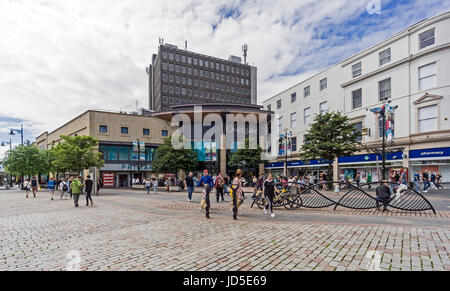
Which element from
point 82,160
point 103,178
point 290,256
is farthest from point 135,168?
point 290,256

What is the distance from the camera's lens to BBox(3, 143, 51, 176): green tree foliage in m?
34.4

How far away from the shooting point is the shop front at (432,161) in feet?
71.4

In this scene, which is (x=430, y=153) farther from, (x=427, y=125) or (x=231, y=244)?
(x=231, y=244)

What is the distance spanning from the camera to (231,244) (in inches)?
225

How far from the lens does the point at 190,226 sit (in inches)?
308

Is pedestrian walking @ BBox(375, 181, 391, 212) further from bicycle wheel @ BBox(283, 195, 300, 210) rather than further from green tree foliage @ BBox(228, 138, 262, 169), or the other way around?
green tree foliage @ BBox(228, 138, 262, 169)

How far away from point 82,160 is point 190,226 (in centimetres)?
2225

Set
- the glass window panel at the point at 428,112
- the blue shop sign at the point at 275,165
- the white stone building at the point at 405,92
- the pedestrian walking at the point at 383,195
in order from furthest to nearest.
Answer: the blue shop sign at the point at 275,165, the glass window panel at the point at 428,112, the white stone building at the point at 405,92, the pedestrian walking at the point at 383,195

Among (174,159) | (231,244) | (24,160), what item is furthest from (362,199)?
Result: (24,160)

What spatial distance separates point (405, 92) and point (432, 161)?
725 centimetres

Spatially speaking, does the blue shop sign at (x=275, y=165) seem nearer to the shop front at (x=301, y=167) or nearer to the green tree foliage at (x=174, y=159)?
the shop front at (x=301, y=167)

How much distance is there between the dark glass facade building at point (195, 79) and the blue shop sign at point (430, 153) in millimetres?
62509

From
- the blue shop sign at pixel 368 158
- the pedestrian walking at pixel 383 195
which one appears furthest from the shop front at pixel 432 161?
the pedestrian walking at pixel 383 195
